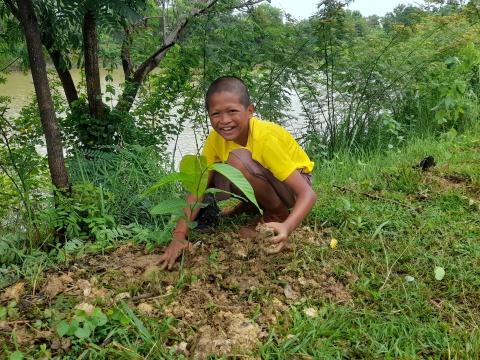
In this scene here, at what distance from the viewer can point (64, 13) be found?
270 centimetres

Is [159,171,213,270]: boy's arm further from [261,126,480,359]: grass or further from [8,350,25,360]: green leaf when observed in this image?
[8,350,25,360]: green leaf

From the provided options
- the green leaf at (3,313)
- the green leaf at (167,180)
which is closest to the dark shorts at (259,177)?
the green leaf at (167,180)

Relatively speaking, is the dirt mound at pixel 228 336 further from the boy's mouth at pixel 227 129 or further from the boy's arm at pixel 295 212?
the boy's mouth at pixel 227 129

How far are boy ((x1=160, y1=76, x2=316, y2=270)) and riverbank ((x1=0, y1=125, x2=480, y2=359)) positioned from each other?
7.6 inches

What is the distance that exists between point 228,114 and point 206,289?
85cm

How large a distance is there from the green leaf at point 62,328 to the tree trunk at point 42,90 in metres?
1.12

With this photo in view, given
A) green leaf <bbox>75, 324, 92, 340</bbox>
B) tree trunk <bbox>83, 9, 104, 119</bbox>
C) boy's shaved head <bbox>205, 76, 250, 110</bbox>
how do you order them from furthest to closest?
tree trunk <bbox>83, 9, 104, 119</bbox>
boy's shaved head <bbox>205, 76, 250, 110</bbox>
green leaf <bbox>75, 324, 92, 340</bbox>

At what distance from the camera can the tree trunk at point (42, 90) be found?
2.28 metres

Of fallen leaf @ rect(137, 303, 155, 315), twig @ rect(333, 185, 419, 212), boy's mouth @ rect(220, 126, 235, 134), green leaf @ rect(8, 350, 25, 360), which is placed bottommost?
fallen leaf @ rect(137, 303, 155, 315)

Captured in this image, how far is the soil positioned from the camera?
1.64m

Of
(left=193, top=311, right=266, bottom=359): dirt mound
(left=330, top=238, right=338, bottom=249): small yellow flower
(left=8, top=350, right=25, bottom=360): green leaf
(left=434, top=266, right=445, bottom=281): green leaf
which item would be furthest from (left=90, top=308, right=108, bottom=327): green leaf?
(left=434, top=266, right=445, bottom=281): green leaf

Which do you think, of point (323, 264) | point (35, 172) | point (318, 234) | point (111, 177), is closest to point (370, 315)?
point (323, 264)

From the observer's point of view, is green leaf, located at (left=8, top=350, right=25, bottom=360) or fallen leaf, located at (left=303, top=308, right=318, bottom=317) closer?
green leaf, located at (left=8, top=350, right=25, bottom=360)

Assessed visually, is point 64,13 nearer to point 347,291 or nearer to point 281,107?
point 347,291
